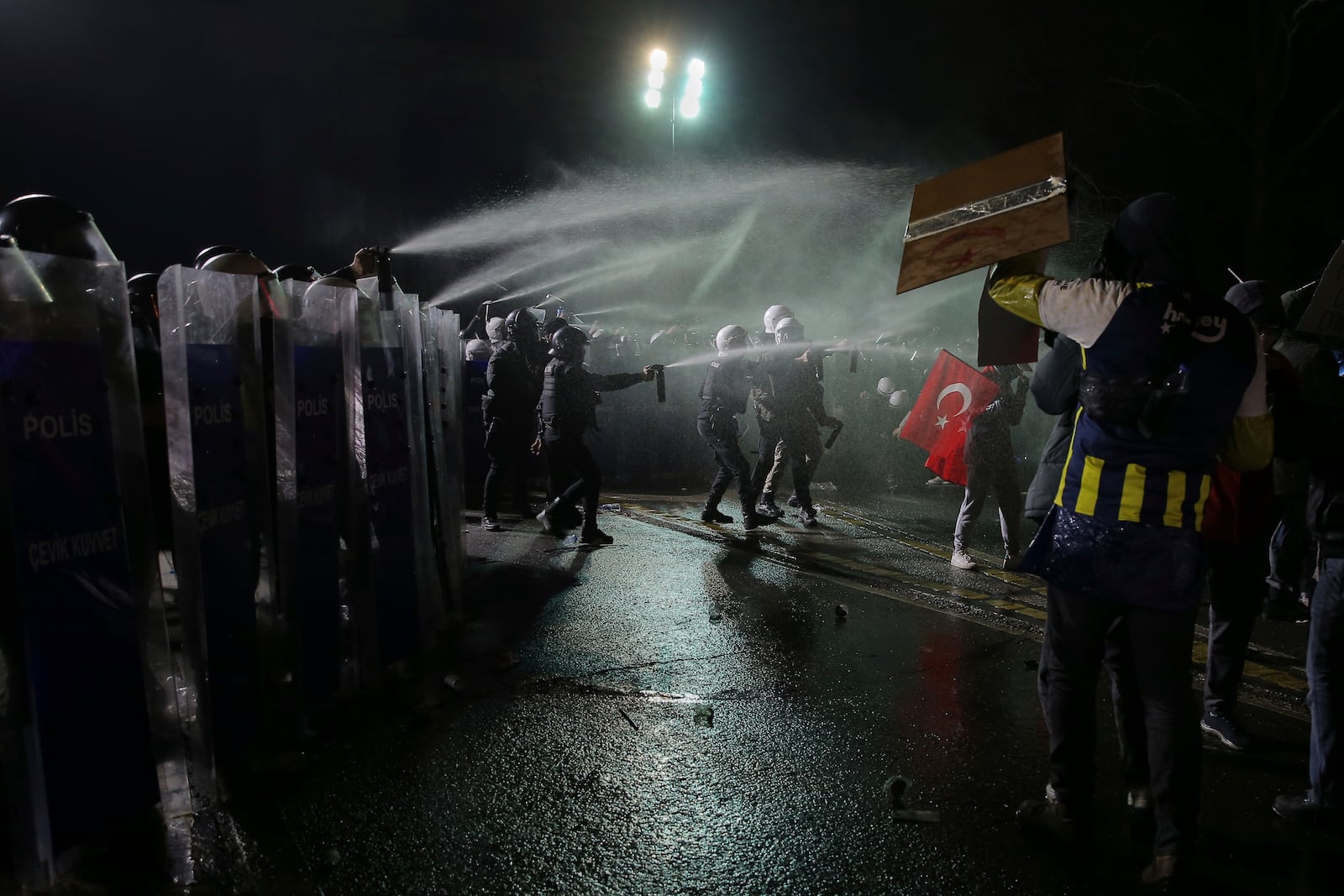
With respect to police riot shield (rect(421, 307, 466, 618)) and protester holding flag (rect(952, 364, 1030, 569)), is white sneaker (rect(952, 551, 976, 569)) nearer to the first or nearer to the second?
protester holding flag (rect(952, 364, 1030, 569))

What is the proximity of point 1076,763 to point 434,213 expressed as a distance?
21132mm

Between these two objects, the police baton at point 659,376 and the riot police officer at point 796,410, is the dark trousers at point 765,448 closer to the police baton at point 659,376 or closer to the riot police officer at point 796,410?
the riot police officer at point 796,410

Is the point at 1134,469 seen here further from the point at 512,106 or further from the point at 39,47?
the point at 512,106

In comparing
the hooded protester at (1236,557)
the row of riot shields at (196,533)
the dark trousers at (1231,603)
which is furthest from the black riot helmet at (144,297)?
the dark trousers at (1231,603)

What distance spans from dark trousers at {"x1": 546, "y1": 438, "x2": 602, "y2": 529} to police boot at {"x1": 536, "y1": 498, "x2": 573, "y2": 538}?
6 centimetres

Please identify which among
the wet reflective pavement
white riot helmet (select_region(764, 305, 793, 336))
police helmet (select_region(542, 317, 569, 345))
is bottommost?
the wet reflective pavement

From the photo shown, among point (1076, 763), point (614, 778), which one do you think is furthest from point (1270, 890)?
point (614, 778)

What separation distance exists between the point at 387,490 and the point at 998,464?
5154mm

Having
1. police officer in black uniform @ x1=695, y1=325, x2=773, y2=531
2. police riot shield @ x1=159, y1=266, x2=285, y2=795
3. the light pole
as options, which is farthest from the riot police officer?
the light pole

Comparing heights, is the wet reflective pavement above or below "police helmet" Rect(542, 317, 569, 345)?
below

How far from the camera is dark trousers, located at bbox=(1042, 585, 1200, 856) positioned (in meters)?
2.54

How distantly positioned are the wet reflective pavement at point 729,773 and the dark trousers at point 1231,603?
13.0 inches

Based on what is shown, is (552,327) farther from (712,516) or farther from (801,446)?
(801,446)

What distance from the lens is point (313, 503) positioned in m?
3.82
